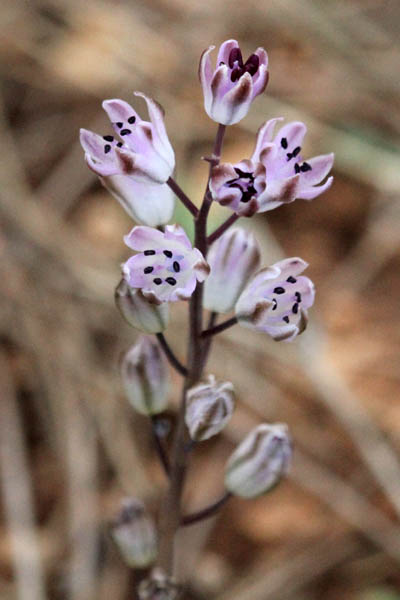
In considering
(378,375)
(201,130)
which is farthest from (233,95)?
(201,130)

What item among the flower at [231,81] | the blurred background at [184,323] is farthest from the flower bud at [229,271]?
the blurred background at [184,323]

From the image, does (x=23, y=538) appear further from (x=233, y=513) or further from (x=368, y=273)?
(x=368, y=273)

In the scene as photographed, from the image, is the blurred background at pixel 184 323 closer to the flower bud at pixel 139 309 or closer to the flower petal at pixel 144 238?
the flower bud at pixel 139 309

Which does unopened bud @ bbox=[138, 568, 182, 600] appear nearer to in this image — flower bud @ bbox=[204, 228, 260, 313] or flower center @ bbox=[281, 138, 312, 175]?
flower bud @ bbox=[204, 228, 260, 313]

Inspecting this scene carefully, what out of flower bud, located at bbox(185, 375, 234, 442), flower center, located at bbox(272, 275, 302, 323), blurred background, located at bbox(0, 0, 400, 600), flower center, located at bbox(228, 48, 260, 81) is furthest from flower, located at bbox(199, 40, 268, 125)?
blurred background, located at bbox(0, 0, 400, 600)

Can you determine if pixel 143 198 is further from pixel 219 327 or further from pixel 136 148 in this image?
pixel 219 327
